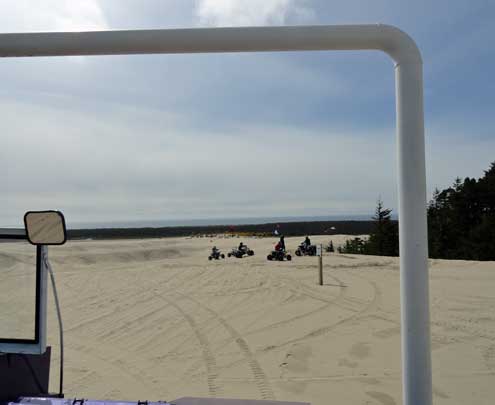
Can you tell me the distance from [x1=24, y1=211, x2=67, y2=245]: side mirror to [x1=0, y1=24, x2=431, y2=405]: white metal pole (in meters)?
1.02

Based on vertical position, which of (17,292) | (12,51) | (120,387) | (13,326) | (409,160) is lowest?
(120,387)

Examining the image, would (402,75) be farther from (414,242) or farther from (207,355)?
(207,355)

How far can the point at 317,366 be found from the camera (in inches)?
214

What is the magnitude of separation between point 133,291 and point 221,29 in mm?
10185

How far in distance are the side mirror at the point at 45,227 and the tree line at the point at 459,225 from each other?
2356 cm

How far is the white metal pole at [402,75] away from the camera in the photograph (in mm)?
2131

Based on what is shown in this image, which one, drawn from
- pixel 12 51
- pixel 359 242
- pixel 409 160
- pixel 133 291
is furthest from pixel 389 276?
pixel 359 242

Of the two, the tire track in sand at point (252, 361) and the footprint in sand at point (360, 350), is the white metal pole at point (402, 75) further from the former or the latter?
the footprint in sand at point (360, 350)

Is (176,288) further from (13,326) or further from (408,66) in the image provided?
(408,66)

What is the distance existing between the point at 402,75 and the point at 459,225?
27177 millimetres

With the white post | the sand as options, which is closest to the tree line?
the sand

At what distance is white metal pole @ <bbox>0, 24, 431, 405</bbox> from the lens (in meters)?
2.13

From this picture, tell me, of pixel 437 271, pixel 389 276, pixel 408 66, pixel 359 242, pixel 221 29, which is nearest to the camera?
pixel 408 66

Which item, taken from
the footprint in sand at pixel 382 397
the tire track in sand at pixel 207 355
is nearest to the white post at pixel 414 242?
the footprint in sand at pixel 382 397
